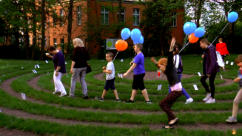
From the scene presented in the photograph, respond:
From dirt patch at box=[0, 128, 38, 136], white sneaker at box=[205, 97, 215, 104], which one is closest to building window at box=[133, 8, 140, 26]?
white sneaker at box=[205, 97, 215, 104]

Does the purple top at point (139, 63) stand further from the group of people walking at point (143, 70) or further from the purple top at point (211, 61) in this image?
the purple top at point (211, 61)

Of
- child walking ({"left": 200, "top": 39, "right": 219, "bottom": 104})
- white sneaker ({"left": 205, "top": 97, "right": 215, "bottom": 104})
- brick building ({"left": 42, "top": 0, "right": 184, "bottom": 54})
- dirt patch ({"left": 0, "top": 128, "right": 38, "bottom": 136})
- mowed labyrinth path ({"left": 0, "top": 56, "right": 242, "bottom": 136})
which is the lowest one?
dirt patch ({"left": 0, "top": 128, "right": 38, "bottom": 136})

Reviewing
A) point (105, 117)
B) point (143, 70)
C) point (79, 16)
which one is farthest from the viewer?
point (79, 16)

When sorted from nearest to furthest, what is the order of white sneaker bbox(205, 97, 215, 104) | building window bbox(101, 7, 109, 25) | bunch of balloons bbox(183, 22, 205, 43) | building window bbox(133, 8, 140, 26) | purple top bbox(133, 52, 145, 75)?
purple top bbox(133, 52, 145, 75) → white sneaker bbox(205, 97, 215, 104) → bunch of balloons bbox(183, 22, 205, 43) → building window bbox(101, 7, 109, 25) → building window bbox(133, 8, 140, 26)

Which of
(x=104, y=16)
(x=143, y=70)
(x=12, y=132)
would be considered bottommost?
(x=12, y=132)

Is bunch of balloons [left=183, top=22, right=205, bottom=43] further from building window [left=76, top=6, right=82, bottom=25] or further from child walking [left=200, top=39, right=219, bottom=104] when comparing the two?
building window [left=76, top=6, right=82, bottom=25]

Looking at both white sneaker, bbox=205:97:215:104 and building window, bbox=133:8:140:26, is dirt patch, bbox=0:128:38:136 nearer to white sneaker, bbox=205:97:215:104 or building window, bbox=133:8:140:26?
white sneaker, bbox=205:97:215:104

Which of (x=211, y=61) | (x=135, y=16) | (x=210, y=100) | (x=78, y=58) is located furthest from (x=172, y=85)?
(x=135, y=16)

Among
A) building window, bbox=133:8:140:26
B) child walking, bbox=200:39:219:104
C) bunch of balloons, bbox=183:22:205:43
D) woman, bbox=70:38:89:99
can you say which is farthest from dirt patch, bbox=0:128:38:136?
building window, bbox=133:8:140:26

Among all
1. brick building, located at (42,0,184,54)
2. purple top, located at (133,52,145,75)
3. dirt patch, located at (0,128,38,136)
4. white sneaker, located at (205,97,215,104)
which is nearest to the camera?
dirt patch, located at (0,128,38,136)

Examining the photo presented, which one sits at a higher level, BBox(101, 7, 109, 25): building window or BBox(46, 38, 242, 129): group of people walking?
BBox(101, 7, 109, 25): building window

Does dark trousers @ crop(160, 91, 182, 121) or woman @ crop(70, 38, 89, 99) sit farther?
woman @ crop(70, 38, 89, 99)

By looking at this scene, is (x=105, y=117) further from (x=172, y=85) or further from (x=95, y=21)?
(x=95, y=21)

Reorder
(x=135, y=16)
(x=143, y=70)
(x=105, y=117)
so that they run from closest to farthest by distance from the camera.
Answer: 1. (x=105, y=117)
2. (x=143, y=70)
3. (x=135, y=16)
